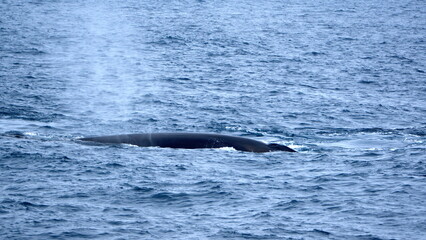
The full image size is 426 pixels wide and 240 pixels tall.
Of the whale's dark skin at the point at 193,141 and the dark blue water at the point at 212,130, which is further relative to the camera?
the whale's dark skin at the point at 193,141

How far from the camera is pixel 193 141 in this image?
3122 centimetres

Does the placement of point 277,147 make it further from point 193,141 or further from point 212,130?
point 212,130

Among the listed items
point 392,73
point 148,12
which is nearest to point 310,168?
point 392,73

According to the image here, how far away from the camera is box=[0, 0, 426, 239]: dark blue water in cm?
2295

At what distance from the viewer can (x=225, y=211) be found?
23688 mm

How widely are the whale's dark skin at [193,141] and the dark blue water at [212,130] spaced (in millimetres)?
660

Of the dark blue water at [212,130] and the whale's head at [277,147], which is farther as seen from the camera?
the whale's head at [277,147]

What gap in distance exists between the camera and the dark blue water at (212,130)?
23.0 metres

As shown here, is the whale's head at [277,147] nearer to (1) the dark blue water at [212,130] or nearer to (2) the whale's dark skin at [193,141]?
(2) the whale's dark skin at [193,141]

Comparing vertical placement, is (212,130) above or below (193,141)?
below

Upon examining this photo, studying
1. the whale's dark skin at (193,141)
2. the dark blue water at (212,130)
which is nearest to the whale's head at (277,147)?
the whale's dark skin at (193,141)

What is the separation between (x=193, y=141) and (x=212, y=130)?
5319 millimetres

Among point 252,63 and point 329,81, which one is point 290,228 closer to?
point 329,81

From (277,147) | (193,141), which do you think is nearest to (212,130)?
(193,141)
